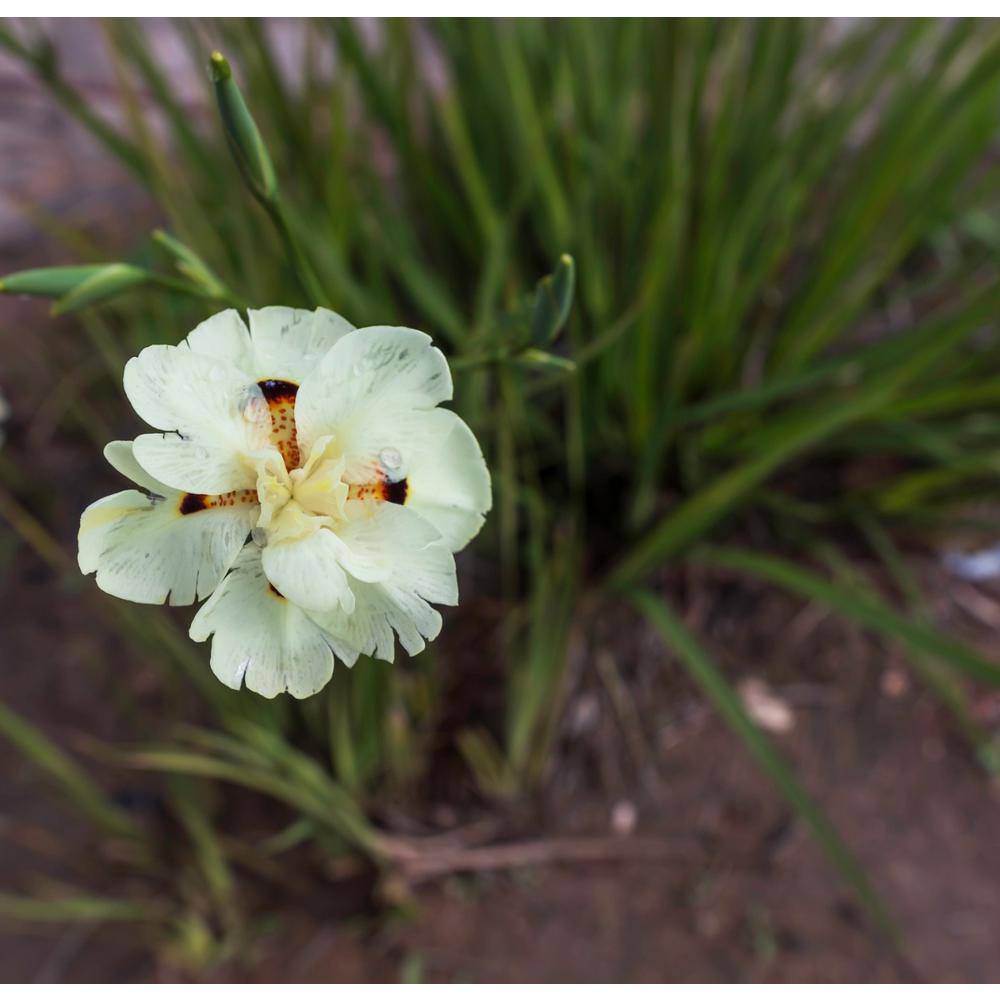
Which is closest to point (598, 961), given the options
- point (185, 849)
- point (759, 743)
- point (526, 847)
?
point (526, 847)

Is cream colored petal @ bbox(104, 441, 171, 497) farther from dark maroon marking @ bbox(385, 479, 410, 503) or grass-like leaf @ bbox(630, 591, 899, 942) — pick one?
grass-like leaf @ bbox(630, 591, 899, 942)

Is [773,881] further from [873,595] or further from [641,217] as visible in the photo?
[641,217]

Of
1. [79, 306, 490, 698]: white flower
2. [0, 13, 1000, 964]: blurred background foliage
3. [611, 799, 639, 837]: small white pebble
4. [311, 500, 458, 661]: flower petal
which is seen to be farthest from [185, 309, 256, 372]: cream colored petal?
[611, 799, 639, 837]: small white pebble

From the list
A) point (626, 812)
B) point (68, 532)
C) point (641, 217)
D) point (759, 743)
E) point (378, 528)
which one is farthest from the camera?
point (68, 532)

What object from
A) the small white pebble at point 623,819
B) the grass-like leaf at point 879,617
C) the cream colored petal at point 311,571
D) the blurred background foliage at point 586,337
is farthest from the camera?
the small white pebble at point 623,819

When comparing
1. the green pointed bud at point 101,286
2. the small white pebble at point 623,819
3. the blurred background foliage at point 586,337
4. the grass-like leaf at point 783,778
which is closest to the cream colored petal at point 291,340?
the green pointed bud at point 101,286

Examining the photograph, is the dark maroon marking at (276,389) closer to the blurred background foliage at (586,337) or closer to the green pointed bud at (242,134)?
the green pointed bud at (242,134)
